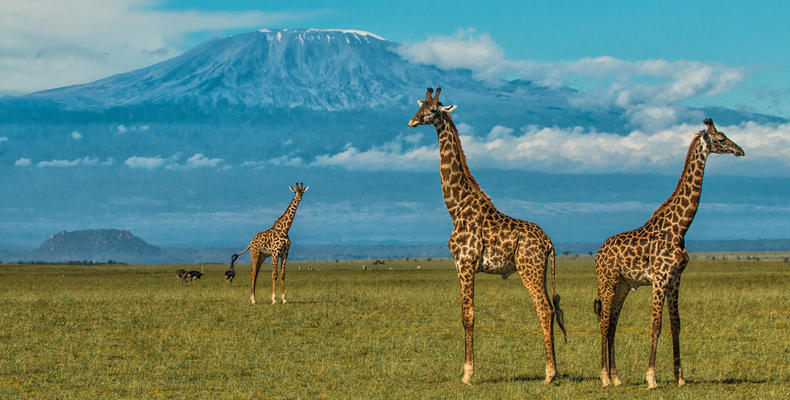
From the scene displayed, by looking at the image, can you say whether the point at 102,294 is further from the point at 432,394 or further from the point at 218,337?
the point at 432,394

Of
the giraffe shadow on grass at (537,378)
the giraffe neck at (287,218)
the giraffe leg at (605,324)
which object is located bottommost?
the giraffe shadow on grass at (537,378)

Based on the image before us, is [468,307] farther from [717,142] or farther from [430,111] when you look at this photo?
[717,142]

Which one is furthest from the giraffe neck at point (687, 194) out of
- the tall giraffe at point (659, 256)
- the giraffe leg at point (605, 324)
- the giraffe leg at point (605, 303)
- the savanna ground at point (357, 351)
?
the savanna ground at point (357, 351)

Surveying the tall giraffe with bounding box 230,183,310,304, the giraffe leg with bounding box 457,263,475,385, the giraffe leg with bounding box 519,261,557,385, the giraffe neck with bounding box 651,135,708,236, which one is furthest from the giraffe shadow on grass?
the tall giraffe with bounding box 230,183,310,304

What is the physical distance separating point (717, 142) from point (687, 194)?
111 cm

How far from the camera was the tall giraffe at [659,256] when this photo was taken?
1588 centimetres

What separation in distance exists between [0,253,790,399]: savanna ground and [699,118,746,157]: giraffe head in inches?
176

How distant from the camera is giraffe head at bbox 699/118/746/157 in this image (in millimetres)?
16172

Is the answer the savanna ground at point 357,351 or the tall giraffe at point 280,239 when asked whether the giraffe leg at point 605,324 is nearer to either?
the savanna ground at point 357,351

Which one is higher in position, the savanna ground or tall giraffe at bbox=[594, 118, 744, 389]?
tall giraffe at bbox=[594, 118, 744, 389]

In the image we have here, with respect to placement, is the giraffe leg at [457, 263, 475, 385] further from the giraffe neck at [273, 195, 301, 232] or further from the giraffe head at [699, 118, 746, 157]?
the giraffe neck at [273, 195, 301, 232]

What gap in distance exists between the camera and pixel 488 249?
16.7 meters

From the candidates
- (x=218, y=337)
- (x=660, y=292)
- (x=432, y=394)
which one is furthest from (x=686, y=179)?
(x=218, y=337)

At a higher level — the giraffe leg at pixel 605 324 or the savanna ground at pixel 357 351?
the giraffe leg at pixel 605 324
